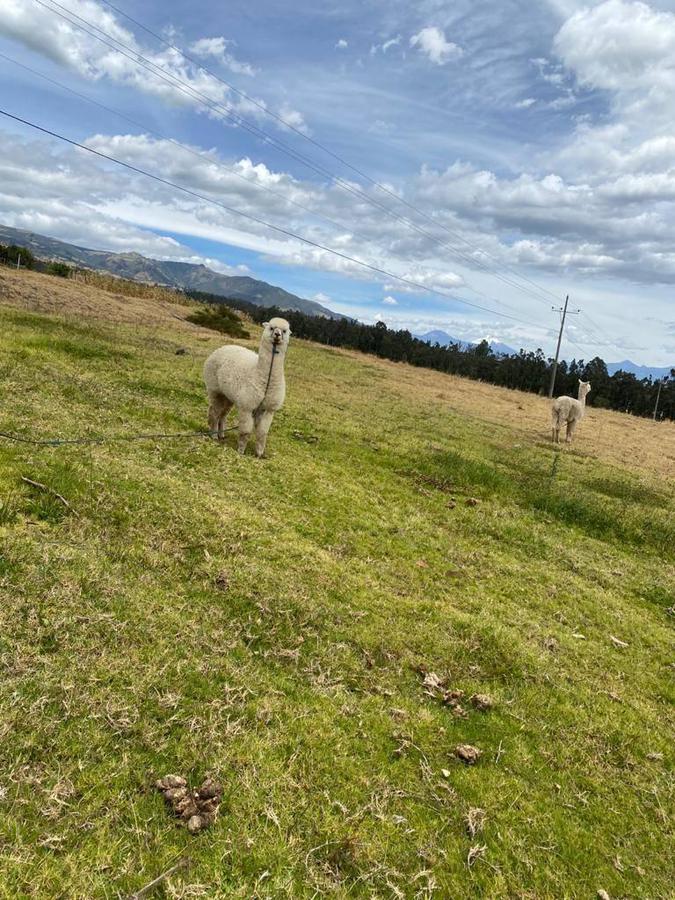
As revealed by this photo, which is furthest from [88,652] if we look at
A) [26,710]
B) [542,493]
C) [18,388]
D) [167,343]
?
[167,343]

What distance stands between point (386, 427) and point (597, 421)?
1007 inches

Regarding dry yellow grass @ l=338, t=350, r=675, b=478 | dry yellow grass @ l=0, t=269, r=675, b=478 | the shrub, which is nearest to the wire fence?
dry yellow grass @ l=0, t=269, r=675, b=478

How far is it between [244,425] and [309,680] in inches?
296

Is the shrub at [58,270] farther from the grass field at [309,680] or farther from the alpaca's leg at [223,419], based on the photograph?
the alpaca's leg at [223,419]

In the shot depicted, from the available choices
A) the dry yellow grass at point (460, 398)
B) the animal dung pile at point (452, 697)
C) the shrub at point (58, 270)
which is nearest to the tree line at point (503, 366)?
the shrub at point (58, 270)

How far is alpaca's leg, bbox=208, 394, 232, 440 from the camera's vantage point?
13.0 metres

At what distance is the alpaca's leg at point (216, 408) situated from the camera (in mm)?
13016

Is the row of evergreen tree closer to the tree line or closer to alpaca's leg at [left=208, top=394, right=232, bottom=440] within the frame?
the tree line

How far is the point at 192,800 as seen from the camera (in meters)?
3.71

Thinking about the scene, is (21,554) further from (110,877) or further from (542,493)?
(542,493)

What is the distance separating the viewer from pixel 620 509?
556 inches

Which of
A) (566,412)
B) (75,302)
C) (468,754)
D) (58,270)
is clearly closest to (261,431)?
(468,754)

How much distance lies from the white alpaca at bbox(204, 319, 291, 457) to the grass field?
980 mm

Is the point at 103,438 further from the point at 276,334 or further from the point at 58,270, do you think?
the point at 58,270
